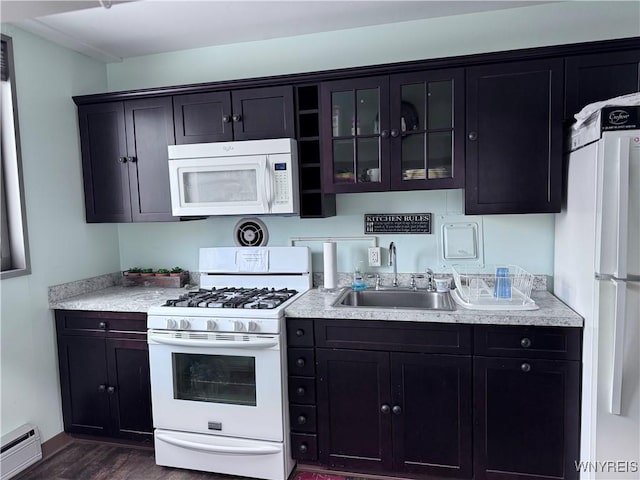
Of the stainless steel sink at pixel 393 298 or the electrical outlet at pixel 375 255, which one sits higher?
the electrical outlet at pixel 375 255

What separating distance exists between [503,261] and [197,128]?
80.1 inches

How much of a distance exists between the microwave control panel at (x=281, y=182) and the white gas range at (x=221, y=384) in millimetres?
580

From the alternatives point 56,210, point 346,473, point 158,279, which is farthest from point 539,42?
point 56,210

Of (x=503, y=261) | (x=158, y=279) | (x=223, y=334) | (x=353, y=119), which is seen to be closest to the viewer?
(x=223, y=334)

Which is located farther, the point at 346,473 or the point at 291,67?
the point at 291,67

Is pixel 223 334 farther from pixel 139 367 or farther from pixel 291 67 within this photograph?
pixel 291 67

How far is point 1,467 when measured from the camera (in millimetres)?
2223

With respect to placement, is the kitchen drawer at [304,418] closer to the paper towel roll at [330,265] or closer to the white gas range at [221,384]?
the white gas range at [221,384]

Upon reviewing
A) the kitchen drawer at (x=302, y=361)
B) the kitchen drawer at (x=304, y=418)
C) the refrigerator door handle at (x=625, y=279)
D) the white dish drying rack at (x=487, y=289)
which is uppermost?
the refrigerator door handle at (x=625, y=279)

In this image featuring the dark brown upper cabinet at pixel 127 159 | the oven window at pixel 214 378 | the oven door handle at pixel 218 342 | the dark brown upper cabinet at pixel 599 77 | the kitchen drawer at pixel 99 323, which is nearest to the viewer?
the dark brown upper cabinet at pixel 599 77

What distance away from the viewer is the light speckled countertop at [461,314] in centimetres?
192

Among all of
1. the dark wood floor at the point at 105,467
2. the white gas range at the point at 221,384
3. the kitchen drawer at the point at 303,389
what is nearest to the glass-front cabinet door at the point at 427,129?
the white gas range at the point at 221,384

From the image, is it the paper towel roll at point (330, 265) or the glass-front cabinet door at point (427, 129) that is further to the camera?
the paper towel roll at point (330, 265)

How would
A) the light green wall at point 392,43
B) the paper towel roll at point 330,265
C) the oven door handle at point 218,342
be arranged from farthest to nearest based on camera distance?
the paper towel roll at point 330,265 < the light green wall at point 392,43 < the oven door handle at point 218,342
